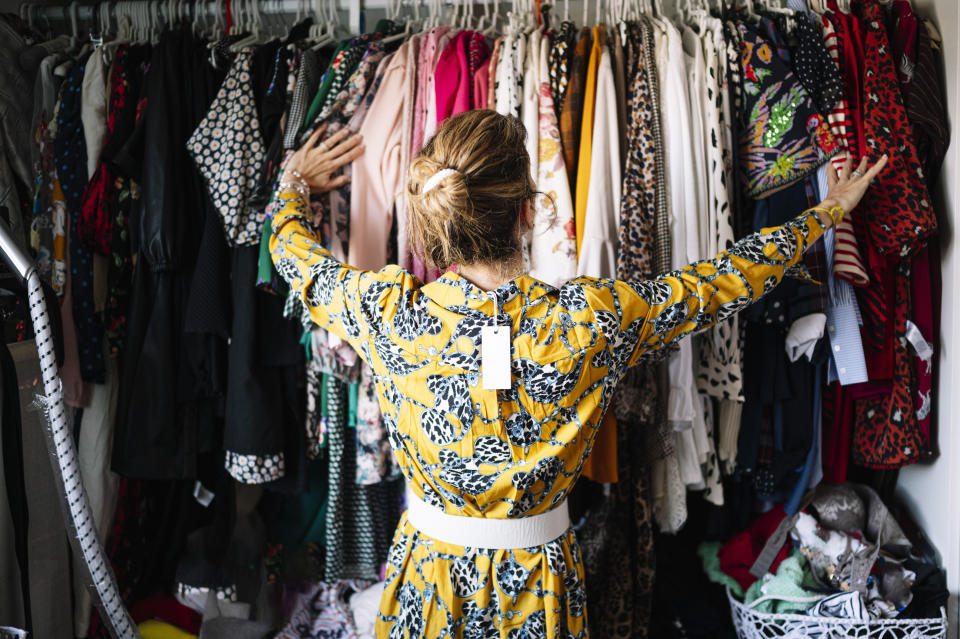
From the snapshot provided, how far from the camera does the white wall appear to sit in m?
1.51

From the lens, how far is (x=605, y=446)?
151 cm

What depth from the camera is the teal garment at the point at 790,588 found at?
1564mm

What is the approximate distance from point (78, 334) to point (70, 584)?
62 cm

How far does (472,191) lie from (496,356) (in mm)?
242

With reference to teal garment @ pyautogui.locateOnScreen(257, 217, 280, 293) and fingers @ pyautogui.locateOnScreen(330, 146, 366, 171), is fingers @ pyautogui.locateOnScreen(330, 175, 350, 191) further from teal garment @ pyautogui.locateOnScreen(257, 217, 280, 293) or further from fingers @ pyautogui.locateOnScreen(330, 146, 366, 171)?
teal garment @ pyautogui.locateOnScreen(257, 217, 280, 293)

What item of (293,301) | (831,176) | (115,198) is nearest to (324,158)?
(293,301)

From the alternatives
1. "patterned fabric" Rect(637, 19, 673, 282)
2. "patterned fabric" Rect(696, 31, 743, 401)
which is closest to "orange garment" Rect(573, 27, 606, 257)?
"patterned fabric" Rect(637, 19, 673, 282)

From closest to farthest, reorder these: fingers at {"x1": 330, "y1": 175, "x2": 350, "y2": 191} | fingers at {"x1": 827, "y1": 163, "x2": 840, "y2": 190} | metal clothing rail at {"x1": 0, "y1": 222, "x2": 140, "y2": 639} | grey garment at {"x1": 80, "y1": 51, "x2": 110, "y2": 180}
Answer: metal clothing rail at {"x1": 0, "y1": 222, "x2": 140, "y2": 639}
fingers at {"x1": 827, "y1": 163, "x2": 840, "y2": 190}
fingers at {"x1": 330, "y1": 175, "x2": 350, "y2": 191}
grey garment at {"x1": 80, "y1": 51, "x2": 110, "y2": 180}

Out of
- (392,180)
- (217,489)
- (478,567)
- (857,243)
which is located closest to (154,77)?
(392,180)

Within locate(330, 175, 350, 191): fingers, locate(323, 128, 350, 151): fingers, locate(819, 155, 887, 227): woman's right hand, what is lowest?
locate(819, 155, 887, 227): woman's right hand

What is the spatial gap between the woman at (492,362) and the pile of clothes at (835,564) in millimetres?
721

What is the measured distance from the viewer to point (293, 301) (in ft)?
4.99

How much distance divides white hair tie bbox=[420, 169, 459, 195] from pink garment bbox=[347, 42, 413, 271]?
1.82 feet

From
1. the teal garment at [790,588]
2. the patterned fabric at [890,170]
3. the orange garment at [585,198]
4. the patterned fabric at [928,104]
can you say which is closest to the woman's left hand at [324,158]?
the orange garment at [585,198]
